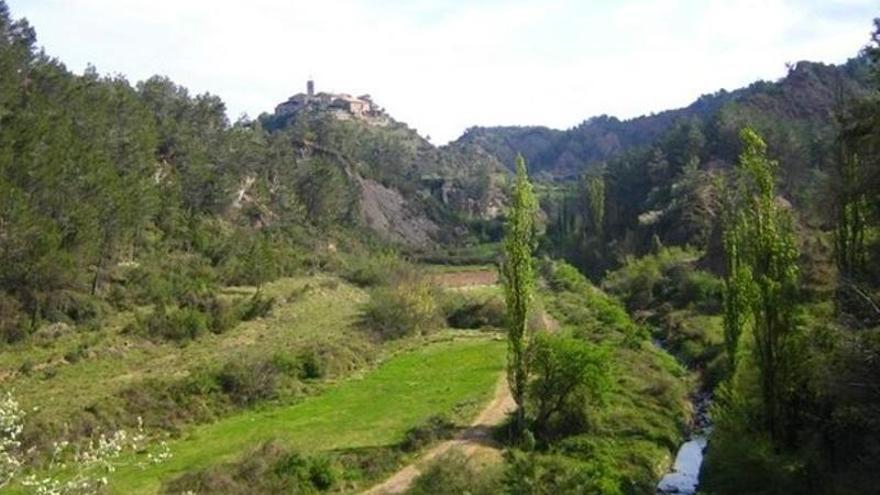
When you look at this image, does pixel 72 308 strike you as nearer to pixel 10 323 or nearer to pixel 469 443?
pixel 10 323

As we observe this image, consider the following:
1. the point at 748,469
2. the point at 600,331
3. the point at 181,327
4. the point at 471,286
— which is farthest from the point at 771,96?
the point at 748,469

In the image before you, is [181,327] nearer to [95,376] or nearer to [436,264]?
[95,376]

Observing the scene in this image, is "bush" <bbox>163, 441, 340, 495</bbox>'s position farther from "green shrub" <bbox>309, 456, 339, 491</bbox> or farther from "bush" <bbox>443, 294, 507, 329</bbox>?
"bush" <bbox>443, 294, 507, 329</bbox>

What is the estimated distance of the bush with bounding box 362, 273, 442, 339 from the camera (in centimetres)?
6327

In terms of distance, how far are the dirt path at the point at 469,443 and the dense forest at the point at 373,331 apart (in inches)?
11.2

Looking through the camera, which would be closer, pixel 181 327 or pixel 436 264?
pixel 181 327

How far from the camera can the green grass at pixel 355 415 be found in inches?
1310

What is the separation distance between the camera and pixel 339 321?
208ft

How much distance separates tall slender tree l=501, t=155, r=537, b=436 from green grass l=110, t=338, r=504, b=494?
4457mm

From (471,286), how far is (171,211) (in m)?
32.1

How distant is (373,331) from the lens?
61.8m

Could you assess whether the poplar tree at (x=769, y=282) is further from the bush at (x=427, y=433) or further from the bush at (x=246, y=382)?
the bush at (x=246, y=382)

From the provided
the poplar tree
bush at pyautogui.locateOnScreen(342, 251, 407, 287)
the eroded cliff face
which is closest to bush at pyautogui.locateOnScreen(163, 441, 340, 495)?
the poplar tree

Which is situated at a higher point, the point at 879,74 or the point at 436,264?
the point at 879,74
